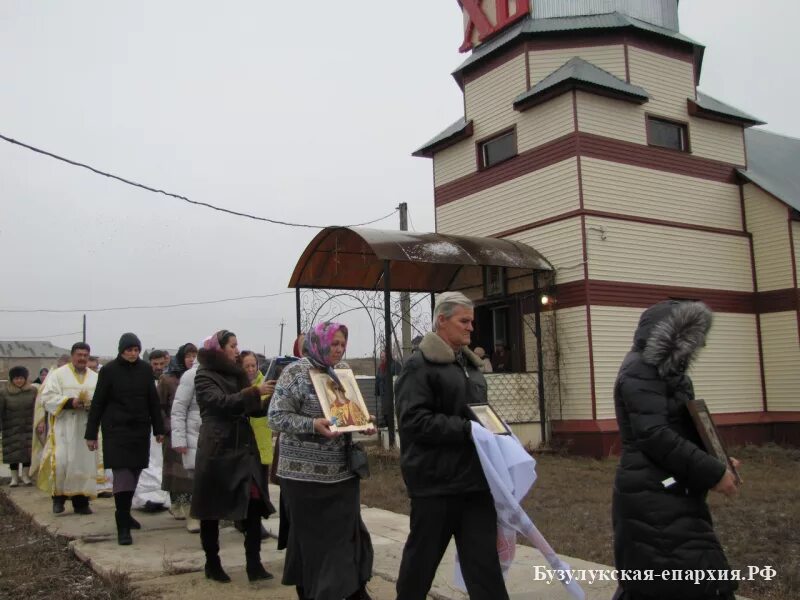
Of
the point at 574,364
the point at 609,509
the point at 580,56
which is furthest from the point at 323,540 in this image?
the point at 580,56

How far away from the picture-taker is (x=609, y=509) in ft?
28.9

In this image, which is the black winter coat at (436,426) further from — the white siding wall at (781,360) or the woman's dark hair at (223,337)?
the white siding wall at (781,360)

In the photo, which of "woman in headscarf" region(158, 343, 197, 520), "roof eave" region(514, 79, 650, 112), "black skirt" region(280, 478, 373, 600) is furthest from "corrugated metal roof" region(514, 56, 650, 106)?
"black skirt" region(280, 478, 373, 600)

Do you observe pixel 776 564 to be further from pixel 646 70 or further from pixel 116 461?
pixel 646 70

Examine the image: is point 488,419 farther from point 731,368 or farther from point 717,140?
point 717,140

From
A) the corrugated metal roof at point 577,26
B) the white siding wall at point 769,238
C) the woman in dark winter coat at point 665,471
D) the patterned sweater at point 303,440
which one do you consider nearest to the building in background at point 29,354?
the corrugated metal roof at point 577,26

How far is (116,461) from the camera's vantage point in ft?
23.6

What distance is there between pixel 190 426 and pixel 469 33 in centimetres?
1424

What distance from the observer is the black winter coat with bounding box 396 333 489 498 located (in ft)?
13.0

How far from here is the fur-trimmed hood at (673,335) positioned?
11.6 ft

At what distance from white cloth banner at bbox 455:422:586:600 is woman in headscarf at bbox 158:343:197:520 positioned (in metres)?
4.62

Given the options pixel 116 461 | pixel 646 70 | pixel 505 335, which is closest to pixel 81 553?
pixel 116 461

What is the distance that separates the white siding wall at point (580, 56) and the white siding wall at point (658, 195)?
2.21m

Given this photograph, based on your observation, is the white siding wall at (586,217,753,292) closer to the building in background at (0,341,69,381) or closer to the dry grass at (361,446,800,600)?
the dry grass at (361,446,800,600)
